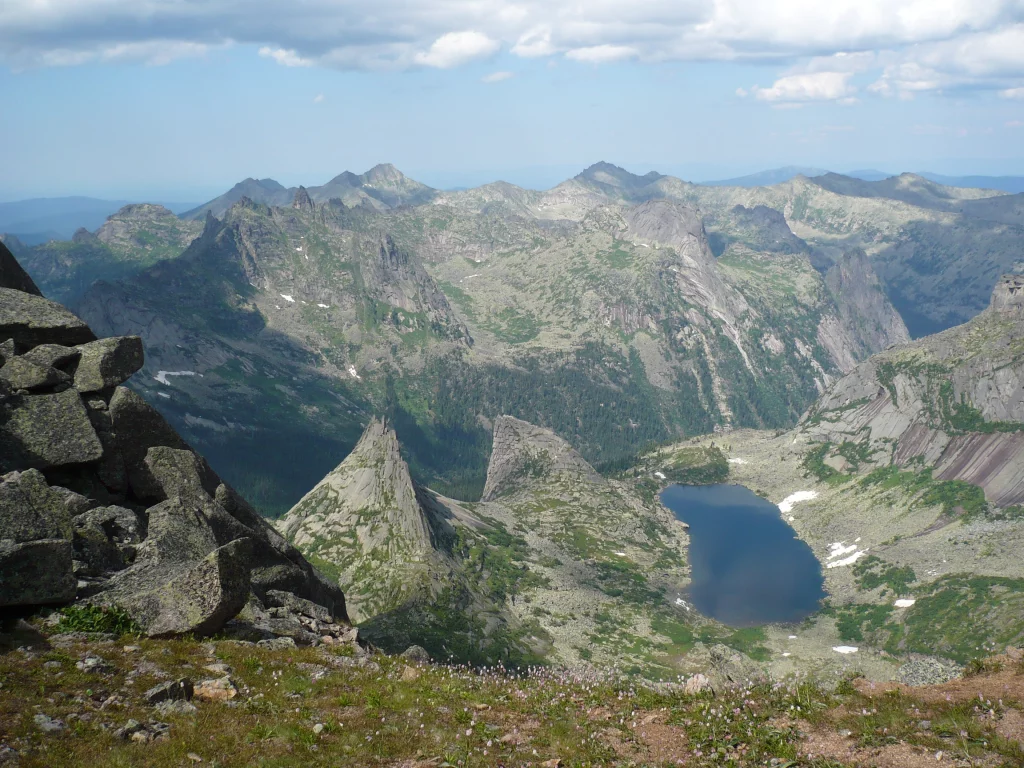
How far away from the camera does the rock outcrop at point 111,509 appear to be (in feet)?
90.6

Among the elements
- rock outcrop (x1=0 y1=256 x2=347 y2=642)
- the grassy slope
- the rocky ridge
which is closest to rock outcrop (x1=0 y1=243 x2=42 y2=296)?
rock outcrop (x1=0 y1=256 x2=347 y2=642)

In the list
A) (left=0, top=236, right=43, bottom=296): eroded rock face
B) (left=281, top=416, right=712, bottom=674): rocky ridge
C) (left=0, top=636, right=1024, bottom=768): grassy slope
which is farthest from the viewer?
(left=281, top=416, right=712, bottom=674): rocky ridge

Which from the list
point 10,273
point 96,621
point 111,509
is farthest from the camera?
point 10,273

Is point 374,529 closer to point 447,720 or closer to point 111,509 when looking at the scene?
point 111,509

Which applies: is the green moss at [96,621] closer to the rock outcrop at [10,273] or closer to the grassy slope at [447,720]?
the grassy slope at [447,720]

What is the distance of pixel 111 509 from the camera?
33219 mm

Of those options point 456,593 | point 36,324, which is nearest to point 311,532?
point 456,593

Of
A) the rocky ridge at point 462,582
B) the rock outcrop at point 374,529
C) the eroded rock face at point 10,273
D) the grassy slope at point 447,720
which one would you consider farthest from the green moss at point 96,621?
the rock outcrop at point 374,529

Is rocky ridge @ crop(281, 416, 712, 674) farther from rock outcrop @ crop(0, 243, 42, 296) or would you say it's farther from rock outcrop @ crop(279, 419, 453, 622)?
rock outcrop @ crop(0, 243, 42, 296)

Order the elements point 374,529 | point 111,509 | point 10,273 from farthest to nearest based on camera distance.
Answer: point 374,529, point 10,273, point 111,509

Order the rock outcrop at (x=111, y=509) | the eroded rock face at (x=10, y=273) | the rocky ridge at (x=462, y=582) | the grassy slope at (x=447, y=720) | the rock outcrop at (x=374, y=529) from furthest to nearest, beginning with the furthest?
the rock outcrop at (x=374, y=529)
the rocky ridge at (x=462, y=582)
the eroded rock face at (x=10, y=273)
the rock outcrop at (x=111, y=509)
the grassy slope at (x=447, y=720)

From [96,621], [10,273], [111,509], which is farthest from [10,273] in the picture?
[96,621]

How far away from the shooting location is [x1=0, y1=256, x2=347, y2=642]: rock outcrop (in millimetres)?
27625

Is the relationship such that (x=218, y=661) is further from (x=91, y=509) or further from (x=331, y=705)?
(x=91, y=509)
